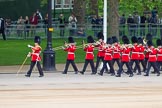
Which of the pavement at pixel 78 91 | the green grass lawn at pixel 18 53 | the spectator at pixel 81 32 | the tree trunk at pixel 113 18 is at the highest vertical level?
the tree trunk at pixel 113 18

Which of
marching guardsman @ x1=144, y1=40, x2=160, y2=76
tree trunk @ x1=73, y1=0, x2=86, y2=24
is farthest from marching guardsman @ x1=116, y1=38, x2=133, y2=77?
tree trunk @ x1=73, y1=0, x2=86, y2=24

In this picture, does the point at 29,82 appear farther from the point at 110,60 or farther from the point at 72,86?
the point at 110,60

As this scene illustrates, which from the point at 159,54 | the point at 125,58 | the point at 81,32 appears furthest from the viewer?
the point at 81,32

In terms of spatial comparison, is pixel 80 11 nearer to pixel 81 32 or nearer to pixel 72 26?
pixel 72 26

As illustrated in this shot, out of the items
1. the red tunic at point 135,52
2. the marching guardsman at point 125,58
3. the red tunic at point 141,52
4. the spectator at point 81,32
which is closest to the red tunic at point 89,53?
the marching guardsman at point 125,58

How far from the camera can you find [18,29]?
48.0 meters

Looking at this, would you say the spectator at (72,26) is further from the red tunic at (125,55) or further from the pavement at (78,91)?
the red tunic at (125,55)

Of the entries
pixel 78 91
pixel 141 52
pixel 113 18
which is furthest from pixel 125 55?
pixel 113 18

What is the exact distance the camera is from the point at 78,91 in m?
23.7

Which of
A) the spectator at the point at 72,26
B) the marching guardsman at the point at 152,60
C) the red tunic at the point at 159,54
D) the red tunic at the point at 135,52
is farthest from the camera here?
the spectator at the point at 72,26

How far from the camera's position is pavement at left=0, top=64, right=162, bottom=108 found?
66.6 ft

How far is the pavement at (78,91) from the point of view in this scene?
2030cm

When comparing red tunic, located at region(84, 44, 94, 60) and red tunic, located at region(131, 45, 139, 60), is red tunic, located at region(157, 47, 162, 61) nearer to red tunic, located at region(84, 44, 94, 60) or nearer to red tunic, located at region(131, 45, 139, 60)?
red tunic, located at region(131, 45, 139, 60)

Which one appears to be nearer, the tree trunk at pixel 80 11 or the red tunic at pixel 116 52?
the red tunic at pixel 116 52
